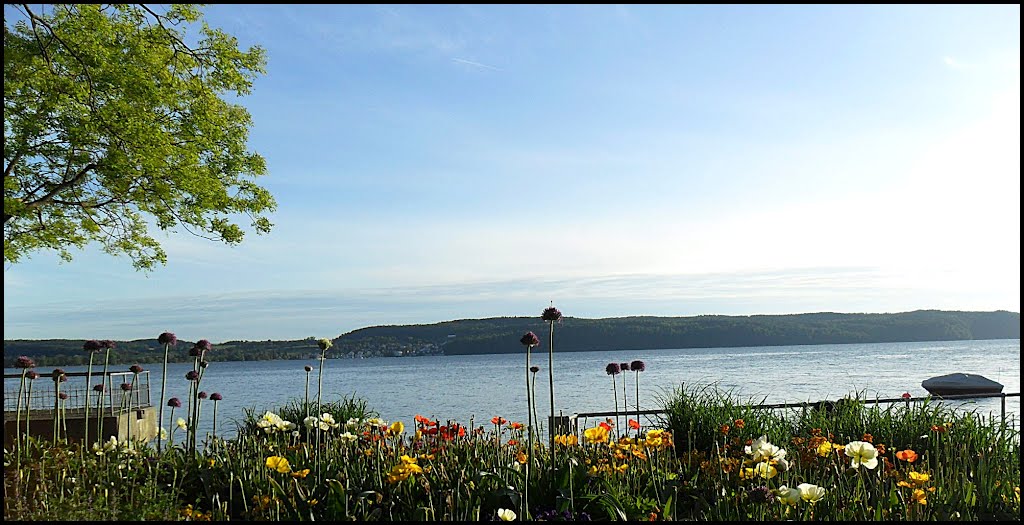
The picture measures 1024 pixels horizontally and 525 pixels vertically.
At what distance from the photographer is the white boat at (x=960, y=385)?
13539 millimetres

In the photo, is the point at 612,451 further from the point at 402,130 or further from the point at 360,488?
the point at 402,130

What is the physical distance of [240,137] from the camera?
1113cm

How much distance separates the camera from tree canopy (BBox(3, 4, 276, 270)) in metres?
8.76

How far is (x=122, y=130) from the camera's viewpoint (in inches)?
339

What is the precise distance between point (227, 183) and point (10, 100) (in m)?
2.71

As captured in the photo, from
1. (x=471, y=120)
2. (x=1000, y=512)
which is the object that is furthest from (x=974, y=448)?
(x=471, y=120)

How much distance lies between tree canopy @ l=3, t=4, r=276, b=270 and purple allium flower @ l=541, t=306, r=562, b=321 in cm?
593

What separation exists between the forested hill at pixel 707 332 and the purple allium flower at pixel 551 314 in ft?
152

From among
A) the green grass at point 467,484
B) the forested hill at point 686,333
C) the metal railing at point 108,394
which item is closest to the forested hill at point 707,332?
the forested hill at point 686,333

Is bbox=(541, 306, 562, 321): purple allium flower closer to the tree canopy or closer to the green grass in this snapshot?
the green grass

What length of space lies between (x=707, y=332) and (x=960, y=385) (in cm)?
6257

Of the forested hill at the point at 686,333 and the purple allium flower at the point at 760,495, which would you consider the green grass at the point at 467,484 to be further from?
the forested hill at the point at 686,333

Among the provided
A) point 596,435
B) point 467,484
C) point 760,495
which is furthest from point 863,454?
point 467,484

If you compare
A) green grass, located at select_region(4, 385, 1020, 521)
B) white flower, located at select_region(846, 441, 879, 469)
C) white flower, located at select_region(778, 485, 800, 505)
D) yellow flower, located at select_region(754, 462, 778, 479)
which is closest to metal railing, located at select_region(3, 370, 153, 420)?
green grass, located at select_region(4, 385, 1020, 521)
